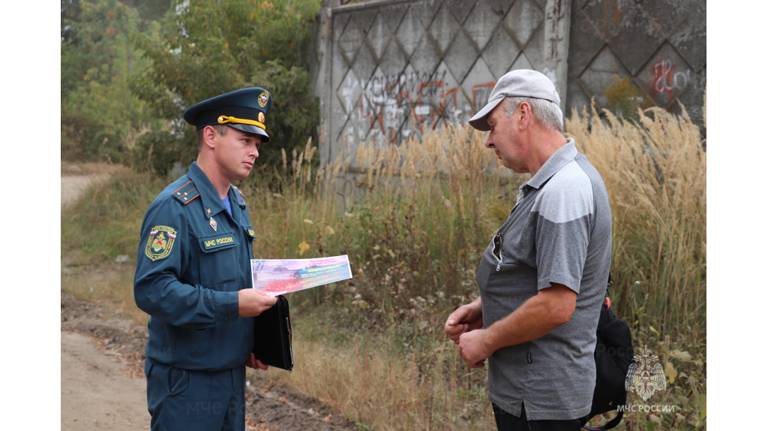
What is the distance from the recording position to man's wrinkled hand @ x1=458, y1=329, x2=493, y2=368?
8.70 ft

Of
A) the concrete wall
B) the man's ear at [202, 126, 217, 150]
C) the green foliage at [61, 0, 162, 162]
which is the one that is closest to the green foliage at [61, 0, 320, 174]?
the concrete wall

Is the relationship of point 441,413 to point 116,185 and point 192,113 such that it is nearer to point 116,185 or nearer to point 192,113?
point 192,113

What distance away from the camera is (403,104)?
29.1 ft

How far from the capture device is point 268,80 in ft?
32.6

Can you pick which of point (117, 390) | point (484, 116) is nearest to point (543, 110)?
point (484, 116)

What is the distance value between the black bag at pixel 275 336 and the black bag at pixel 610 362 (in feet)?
3.99

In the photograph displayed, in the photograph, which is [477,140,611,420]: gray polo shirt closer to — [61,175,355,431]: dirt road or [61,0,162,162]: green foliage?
[61,175,355,431]: dirt road

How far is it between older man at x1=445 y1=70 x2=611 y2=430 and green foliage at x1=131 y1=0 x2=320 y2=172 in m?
7.42

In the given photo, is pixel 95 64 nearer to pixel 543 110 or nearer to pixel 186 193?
pixel 186 193

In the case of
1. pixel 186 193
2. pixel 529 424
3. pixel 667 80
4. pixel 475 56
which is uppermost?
pixel 475 56

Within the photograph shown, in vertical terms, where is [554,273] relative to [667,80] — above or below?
below

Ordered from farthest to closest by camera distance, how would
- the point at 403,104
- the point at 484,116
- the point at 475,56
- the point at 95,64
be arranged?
the point at 95,64 → the point at 403,104 → the point at 475,56 → the point at 484,116

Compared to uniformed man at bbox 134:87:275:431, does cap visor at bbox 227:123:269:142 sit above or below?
above

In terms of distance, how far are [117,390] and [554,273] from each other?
4.32m
